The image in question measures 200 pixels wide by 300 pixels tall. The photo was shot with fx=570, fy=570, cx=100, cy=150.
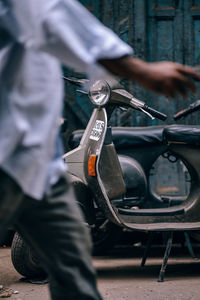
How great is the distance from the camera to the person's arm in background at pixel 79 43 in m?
1.66

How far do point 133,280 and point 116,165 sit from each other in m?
0.95

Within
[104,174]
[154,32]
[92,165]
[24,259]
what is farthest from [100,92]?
[154,32]

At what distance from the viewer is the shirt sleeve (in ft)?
5.42

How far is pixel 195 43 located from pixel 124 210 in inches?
114

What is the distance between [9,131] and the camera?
5.54 ft

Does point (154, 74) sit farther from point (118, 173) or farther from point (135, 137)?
point (135, 137)

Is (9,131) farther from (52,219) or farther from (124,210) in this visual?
(124,210)

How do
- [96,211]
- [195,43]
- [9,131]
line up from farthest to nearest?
[195,43] → [96,211] → [9,131]

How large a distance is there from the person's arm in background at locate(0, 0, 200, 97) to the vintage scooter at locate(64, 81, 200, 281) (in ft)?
8.62

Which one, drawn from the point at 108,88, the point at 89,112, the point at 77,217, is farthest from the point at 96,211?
the point at 77,217

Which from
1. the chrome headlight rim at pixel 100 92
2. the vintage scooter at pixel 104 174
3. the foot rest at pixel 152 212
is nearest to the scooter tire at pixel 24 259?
the vintage scooter at pixel 104 174

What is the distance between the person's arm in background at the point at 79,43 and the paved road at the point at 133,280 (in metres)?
2.36

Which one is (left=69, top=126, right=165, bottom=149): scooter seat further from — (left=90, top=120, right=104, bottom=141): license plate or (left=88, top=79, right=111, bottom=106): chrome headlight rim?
(left=88, top=79, right=111, bottom=106): chrome headlight rim

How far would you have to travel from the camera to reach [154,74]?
1.72 m
